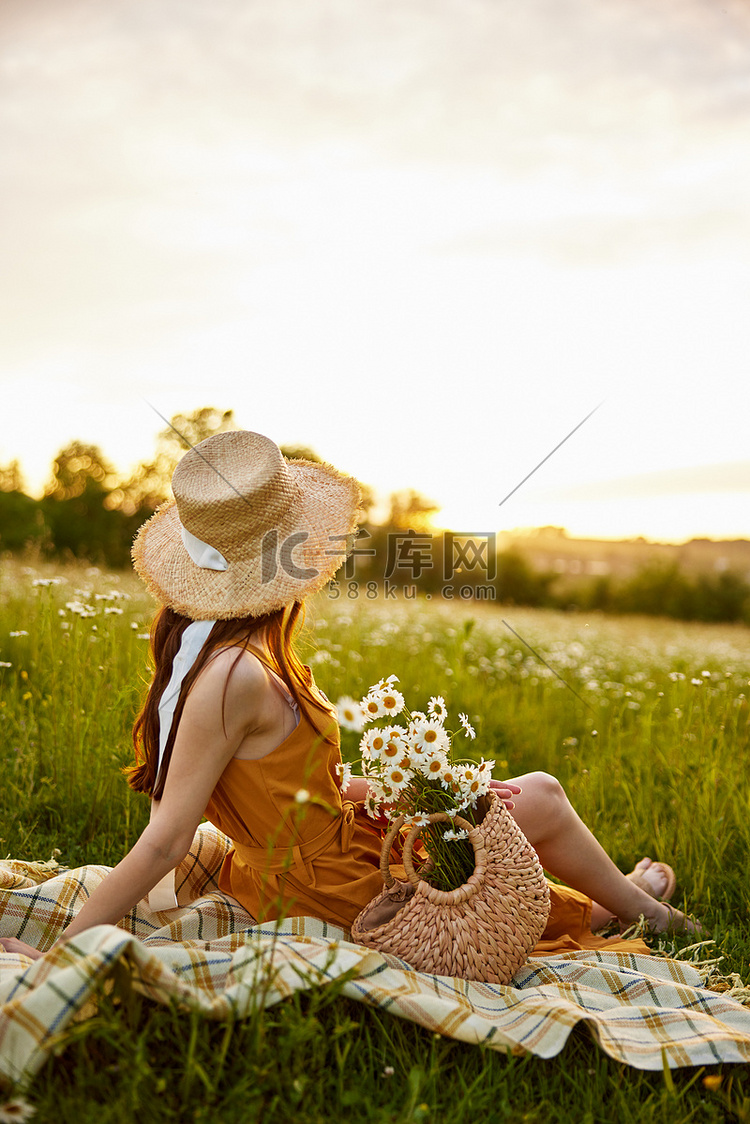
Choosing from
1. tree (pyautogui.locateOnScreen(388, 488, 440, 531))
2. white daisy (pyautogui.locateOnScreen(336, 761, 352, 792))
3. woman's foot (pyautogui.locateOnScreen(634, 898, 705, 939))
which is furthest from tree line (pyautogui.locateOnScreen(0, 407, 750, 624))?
white daisy (pyautogui.locateOnScreen(336, 761, 352, 792))

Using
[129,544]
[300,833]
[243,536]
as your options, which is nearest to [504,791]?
[300,833]

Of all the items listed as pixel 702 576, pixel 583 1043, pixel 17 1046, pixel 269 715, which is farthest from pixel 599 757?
pixel 702 576

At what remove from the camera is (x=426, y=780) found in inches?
79.9

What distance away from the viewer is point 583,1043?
192 cm

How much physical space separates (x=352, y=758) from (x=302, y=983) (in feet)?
7.04

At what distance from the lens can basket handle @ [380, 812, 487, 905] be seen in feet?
6.31

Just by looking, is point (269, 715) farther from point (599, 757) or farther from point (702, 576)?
point (702, 576)

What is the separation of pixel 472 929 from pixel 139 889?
0.77 meters

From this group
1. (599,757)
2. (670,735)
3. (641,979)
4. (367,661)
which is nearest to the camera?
(641,979)

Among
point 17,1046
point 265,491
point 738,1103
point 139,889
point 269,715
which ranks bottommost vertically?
point 738,1103

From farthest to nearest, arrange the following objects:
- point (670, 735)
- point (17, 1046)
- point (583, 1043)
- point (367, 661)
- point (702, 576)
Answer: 1. point (702, 576)
2. point (367, 661)
3. point (670, 735)
4. point (583, 1043)
5. point (17, 1046)

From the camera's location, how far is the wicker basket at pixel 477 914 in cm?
195

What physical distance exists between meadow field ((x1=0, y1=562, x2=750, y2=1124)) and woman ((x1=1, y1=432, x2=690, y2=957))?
0.24 metres

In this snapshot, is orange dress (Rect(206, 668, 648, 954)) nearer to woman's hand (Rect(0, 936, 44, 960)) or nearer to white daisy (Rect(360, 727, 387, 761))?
white daisy (Rect(360, 727, 387, 761))
